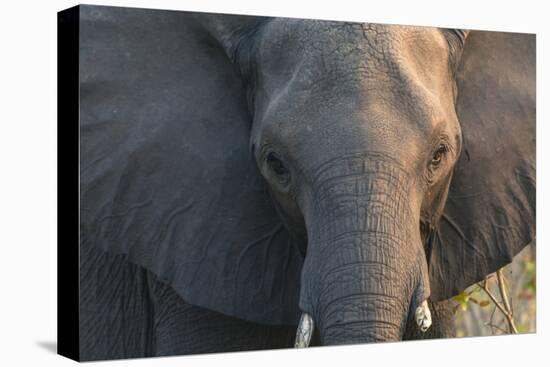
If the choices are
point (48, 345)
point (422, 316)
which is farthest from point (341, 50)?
point (48, 345)

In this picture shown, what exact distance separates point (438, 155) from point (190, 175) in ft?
4.04

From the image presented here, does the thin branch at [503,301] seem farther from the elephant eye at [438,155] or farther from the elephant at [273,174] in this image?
the elephant eye at [438,155]

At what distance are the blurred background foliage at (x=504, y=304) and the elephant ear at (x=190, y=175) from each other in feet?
4.64

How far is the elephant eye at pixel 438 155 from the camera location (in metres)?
6.10

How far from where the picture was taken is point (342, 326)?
5.66 metres

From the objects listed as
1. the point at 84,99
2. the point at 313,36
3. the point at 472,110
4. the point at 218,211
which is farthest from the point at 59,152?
the point at 472,110

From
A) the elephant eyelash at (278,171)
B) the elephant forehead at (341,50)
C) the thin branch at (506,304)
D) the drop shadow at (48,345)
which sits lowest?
the drop shadow at (48,345)

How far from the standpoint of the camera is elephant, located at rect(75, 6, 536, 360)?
231 inches

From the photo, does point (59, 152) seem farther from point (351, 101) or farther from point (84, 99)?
point (351, 101)

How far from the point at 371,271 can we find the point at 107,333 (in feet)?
4.59

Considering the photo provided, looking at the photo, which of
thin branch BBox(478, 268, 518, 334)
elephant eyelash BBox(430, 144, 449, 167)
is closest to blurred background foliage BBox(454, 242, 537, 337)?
thin branch BBox(478, 268, 518, 334)

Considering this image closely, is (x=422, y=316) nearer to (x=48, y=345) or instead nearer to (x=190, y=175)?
(x=190, y=175)

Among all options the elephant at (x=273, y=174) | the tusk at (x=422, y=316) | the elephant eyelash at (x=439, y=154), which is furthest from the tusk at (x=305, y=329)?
the elephant eyelash at (x=439, y=154)

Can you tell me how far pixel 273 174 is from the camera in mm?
6133
